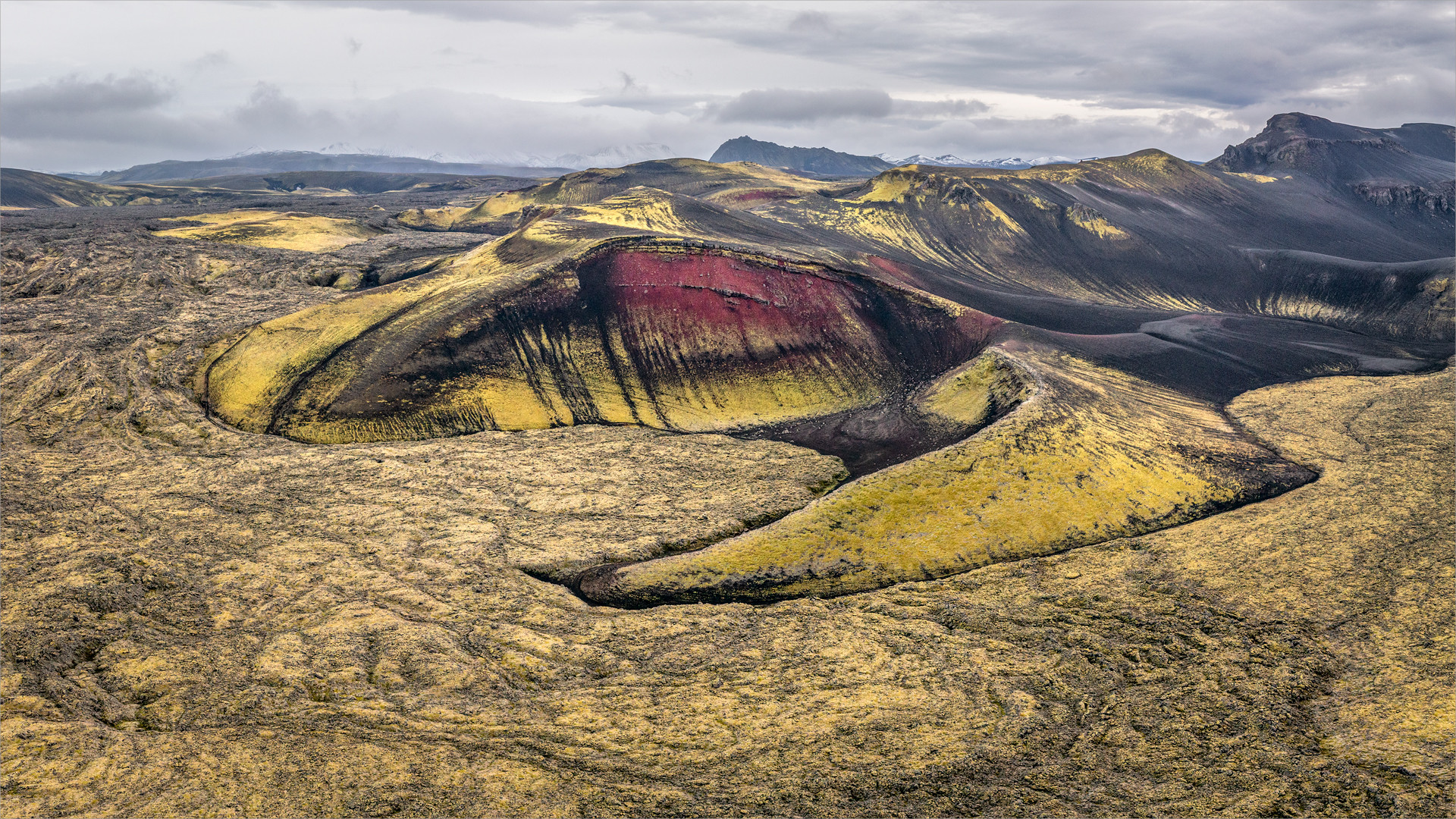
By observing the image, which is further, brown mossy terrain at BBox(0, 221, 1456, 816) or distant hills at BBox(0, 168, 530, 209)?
distant hills at BBox(0, 168, 530, 209)

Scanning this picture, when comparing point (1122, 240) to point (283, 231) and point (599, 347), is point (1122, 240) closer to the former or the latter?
point (599, 347)

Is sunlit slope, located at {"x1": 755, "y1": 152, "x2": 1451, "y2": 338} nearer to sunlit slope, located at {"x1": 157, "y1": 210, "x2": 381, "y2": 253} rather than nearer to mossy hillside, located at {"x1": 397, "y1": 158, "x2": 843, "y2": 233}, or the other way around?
mossy hillside, located at {"x1": 397, "y1": 158, "x2": 843, "y2": 233}

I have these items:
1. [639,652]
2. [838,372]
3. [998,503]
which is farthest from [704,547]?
[838,372]

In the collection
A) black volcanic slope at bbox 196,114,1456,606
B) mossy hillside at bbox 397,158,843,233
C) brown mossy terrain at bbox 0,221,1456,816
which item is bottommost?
brown mossy terrain at bbox 0,221,1456,816

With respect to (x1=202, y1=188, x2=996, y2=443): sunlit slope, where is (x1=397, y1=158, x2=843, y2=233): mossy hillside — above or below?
above

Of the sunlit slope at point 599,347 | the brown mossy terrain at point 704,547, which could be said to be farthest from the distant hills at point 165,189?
the sunlit slope at point 599,347

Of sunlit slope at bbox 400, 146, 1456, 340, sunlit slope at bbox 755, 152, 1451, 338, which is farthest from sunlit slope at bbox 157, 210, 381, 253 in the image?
sunlit slope at bbox 755, 152, 1451, 338
